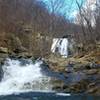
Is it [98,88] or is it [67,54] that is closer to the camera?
[98,88]

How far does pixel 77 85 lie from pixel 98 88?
1990mm

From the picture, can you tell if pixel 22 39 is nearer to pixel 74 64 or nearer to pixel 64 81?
pixel 74 64

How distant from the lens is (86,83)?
26312mm

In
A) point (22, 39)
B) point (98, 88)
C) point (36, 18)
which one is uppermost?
point (36, 18)

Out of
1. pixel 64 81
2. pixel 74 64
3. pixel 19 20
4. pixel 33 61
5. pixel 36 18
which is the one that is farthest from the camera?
pixel 36 18

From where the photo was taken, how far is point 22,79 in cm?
2911

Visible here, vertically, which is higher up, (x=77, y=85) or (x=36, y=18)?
(x=36, y=18)

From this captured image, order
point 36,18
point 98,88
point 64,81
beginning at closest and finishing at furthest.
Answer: point 98,88, point 64,81, point 36,18

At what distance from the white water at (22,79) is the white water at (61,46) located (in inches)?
599

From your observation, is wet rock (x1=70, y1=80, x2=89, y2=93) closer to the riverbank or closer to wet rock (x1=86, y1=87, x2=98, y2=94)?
the riverbank

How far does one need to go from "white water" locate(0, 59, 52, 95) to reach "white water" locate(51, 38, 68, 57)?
15219 mm

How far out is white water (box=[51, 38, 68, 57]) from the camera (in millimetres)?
49581

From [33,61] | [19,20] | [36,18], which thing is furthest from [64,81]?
[36,18]

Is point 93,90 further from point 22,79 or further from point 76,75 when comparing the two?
point 22,79
